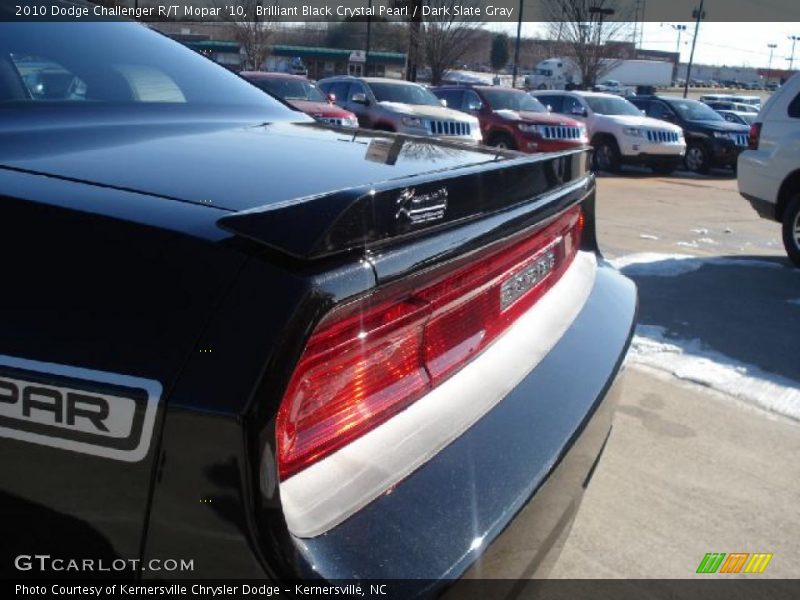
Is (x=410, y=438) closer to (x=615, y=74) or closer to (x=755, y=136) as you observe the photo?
(x=755, y=136)

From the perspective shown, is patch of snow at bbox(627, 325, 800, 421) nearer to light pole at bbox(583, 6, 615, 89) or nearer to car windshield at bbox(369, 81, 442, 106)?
car windshield at bbox(369, 81, 442, 106)

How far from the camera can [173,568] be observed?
1.16 metres

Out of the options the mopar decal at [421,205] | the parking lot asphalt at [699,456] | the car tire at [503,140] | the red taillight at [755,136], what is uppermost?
the mopar decal at [421,205]

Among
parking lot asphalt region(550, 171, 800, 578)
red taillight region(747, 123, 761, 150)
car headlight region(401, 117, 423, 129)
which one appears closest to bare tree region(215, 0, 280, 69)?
car headlight region(401, 117, 423, 129)

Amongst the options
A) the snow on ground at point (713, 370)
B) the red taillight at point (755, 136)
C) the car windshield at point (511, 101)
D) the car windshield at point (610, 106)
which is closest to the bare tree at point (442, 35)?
the car windshield at point (610, 106)

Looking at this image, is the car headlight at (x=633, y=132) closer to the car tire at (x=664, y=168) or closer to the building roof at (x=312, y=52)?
the car tire at (x=664, y=168)

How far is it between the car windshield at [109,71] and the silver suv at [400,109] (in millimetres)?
9866

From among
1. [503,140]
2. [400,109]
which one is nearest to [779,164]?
[400,109]

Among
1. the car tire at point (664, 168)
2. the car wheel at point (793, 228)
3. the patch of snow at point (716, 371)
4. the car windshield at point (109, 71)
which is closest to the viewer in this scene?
the car windshield at point (109, 71)

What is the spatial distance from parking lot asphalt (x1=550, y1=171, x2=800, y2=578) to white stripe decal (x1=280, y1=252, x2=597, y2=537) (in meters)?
0.94

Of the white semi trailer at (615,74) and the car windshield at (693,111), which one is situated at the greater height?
the white semi trailer at (615,74)

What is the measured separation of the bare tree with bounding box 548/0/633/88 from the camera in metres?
34.5

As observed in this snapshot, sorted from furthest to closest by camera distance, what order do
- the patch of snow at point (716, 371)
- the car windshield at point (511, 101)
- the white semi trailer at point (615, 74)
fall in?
the white semi trailer at point (615, 74) → the car windshield at point (511, 101) → the patch of snow at point (716, 371)
